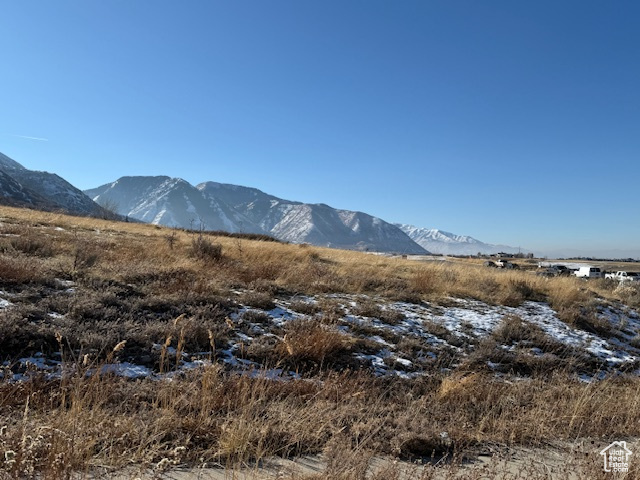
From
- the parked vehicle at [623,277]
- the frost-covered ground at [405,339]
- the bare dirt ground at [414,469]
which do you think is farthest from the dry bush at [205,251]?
the parked vehicle at [623,277]

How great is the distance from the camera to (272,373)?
507 centimetres

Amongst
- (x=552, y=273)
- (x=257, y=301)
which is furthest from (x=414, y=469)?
(x=552, y=273)

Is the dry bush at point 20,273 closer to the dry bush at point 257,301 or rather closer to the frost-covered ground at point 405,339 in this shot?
the frost-covered ground at point 405,339

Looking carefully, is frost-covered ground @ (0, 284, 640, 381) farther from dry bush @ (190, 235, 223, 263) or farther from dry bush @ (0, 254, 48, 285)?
dry bush @ (190, 235, 223, 263)

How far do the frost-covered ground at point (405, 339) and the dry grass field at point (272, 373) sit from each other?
0.04 meters

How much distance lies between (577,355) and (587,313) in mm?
4349

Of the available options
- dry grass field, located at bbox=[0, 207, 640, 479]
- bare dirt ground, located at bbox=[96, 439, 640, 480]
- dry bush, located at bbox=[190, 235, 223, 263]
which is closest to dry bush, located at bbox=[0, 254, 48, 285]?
dry grass field, located at bbox=[0, 207, 640, 479]

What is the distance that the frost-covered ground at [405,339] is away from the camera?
5.09 metres

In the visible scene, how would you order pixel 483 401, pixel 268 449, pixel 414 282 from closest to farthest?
pixel 268 449 < pixel 483 401 < pixel 414 282

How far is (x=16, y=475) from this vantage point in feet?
6.88

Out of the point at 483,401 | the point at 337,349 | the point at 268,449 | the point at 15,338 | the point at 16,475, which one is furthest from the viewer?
the point at 337,349

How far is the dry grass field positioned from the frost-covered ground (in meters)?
0.04

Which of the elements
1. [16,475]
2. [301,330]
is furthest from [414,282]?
[16,475]

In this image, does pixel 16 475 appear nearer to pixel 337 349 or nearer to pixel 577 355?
pixel 337 349
